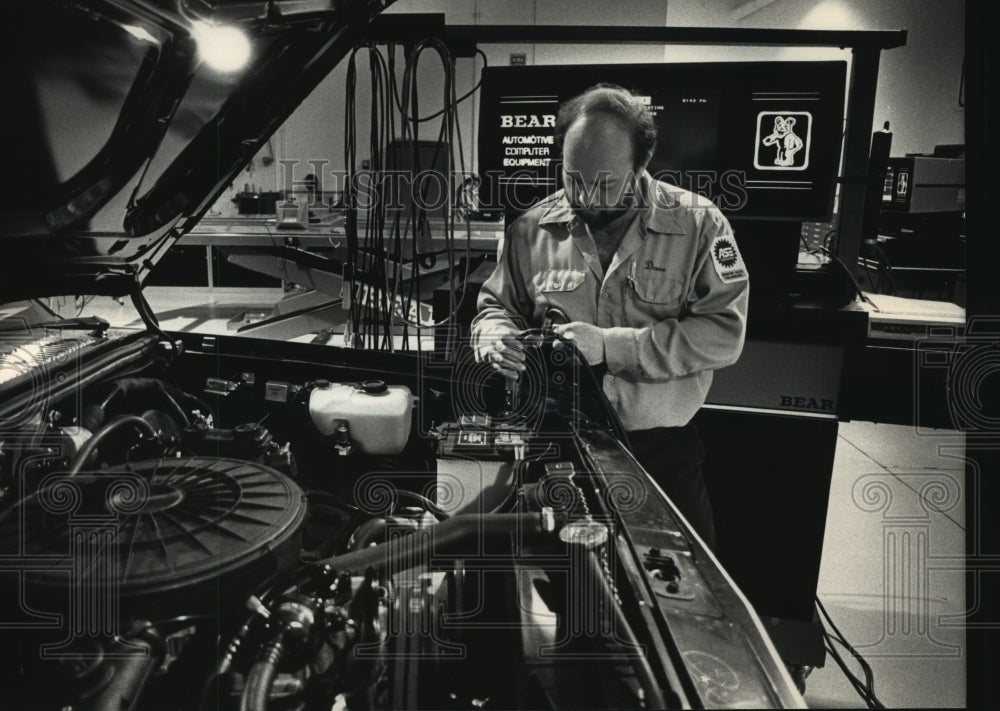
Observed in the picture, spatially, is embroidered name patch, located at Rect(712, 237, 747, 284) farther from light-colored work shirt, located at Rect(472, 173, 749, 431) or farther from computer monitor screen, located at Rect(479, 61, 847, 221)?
computer monitor screen, located at Rect(479, 61, 847, 221)

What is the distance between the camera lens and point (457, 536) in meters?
0.81

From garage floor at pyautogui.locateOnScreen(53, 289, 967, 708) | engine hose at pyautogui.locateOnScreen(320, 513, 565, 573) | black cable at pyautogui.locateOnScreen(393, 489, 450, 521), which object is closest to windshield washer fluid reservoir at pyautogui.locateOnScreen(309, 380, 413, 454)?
black cable at pyautogui.locateOnScreen(393, 489, 450, 521)

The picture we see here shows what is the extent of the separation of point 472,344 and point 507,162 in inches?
37.0

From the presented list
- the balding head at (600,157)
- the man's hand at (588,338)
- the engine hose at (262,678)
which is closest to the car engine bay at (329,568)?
the engine hose at (262,678)

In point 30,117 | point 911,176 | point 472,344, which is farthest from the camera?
point 911,176

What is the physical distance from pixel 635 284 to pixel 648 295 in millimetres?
43

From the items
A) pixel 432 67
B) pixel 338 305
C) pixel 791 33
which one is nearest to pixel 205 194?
pixel 791 33

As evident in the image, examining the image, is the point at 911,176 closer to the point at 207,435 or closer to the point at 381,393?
the point at 381,393

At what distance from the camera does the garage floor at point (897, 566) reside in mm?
1840

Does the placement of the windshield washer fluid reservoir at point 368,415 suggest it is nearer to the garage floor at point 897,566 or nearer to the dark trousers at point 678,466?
the dark trousers at point 678,466

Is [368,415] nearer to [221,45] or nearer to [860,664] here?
[221,45]

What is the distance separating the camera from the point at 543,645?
2.42ft

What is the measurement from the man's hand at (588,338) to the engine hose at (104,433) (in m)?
0.89

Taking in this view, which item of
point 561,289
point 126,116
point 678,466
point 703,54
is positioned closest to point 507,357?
point 561,289
